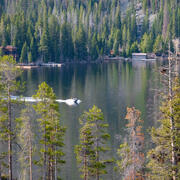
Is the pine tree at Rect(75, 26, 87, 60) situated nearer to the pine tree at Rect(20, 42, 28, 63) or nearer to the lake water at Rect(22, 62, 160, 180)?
the pine tree at Rect(20, 42, 28, 63)

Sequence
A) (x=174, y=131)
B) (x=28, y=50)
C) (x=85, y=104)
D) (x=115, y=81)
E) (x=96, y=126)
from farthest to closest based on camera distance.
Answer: (x=28, y=50) < (x=115, y=81) < (x=85, y=104) < (x=96, y=126) < (x=174, y=131)

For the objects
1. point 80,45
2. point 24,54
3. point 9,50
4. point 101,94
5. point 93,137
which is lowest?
point 101,94

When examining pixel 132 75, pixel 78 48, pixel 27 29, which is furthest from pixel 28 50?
pixel 132 75

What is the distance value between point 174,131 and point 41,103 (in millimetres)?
14472

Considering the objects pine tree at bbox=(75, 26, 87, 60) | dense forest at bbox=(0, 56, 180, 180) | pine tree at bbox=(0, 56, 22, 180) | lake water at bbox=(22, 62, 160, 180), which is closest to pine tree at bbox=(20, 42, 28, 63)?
lake water at bbox=(22, 62, 160, 180)

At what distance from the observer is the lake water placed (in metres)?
61.7

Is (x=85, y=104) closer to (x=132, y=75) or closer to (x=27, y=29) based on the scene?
(x=132, y=75)

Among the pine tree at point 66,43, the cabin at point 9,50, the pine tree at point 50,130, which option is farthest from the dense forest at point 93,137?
the pine tree at point 66,43

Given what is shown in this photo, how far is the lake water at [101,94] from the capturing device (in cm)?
6166

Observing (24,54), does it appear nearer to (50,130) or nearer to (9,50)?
(9,50)

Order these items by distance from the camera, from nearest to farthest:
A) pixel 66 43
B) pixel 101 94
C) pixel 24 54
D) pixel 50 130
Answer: pixel 50 130, pixel 101 94, pixel 24 54, pixel 66 43

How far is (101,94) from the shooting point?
102438mm

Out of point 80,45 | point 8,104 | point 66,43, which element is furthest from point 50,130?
point 80,45

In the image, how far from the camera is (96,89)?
111m
